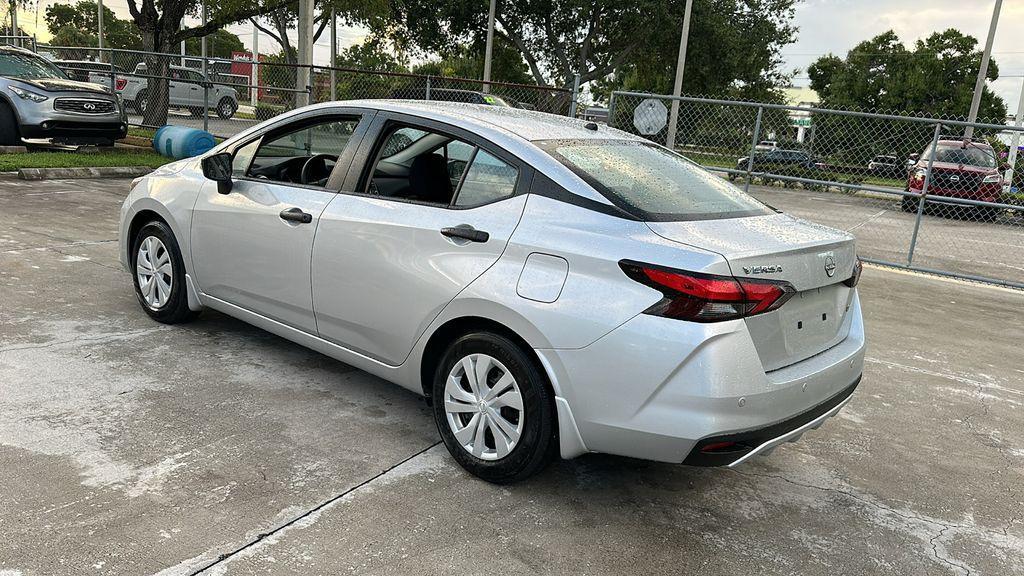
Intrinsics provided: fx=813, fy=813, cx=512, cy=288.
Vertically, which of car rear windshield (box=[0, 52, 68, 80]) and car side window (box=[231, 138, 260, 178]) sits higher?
car rear windshield (box=[0, 52, 68, 80])

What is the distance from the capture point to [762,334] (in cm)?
300

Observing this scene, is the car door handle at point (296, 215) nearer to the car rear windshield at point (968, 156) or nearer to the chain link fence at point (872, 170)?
the chain link fence at point (872, 170)

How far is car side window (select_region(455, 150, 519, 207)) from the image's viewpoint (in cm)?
351

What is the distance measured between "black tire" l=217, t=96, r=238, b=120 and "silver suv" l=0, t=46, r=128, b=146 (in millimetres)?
3493

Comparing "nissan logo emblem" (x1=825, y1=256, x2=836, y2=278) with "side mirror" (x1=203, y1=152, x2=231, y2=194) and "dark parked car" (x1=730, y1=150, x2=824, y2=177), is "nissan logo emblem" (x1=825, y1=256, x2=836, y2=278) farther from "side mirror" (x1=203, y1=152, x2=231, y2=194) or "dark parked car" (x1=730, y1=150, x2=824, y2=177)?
"dark parked car" (x1=730, y1=150, x2=824, y2=177)

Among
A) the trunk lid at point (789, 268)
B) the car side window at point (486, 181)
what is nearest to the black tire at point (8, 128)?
the car side window at point (486, 181)

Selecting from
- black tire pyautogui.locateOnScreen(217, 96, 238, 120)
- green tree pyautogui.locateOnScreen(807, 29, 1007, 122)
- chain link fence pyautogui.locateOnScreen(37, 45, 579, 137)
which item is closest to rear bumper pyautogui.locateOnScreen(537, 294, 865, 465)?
chain link fence pyautogui.locateOnScreen(37, 45, 579, 137)

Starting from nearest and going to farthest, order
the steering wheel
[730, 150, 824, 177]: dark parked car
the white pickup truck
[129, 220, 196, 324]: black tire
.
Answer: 1. the steering wheel
2. [129, 220, 196, 324]: black tire
3. [730, 150, 824, 177]: dark parked car
4. the white pickup truck

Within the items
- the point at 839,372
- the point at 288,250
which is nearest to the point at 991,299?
the point at 839,372

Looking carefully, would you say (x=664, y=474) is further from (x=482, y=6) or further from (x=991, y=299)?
(x=482, y=6)

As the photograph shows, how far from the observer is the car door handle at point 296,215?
162 inches

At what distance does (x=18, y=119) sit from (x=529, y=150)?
1230 centimetres

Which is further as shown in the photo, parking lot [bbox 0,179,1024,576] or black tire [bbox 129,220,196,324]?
black tire [bbox 129,220,196,324]

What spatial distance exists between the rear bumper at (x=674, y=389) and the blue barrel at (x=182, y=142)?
480 inches
